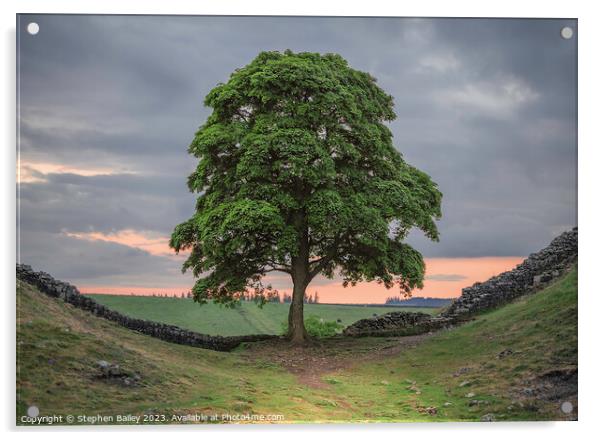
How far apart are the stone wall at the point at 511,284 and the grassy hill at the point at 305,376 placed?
163 inches

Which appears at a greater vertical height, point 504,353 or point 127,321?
point 127,321

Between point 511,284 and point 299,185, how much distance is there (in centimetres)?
861

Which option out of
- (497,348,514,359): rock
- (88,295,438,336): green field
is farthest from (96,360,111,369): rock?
(497,348,514,359): rock

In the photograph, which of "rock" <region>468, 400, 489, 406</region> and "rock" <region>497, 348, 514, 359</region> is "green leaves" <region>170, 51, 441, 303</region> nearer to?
"rock" <region>497, 348, 514, 359</region>

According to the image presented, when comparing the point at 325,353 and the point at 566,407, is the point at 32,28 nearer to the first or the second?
the point at 325,353

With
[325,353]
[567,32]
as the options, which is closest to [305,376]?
[325,353]

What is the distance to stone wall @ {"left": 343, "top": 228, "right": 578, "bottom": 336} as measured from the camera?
2105 cm

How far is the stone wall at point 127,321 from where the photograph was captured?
51.9 feet

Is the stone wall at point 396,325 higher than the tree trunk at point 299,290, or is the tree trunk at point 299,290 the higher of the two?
the tree trunk at point 299,290

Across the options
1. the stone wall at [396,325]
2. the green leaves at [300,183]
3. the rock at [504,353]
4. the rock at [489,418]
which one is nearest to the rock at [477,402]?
the rock at [489,418]

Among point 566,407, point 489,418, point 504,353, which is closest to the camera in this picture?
point 489,418

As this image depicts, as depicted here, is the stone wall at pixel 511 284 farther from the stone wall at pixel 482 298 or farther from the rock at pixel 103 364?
the rock at pixel 103 364

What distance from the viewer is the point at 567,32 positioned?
13.6 metres
